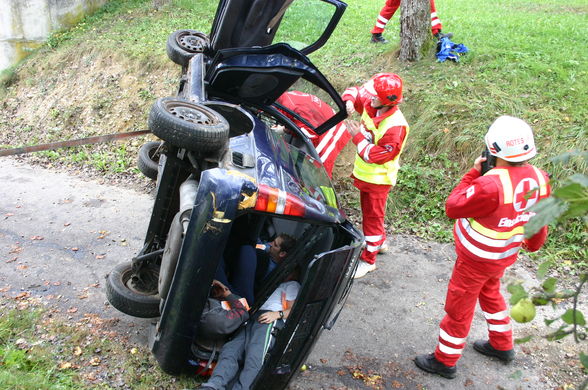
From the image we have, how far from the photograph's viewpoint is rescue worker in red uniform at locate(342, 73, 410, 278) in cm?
466

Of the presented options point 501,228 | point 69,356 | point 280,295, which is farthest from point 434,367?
point 69,356

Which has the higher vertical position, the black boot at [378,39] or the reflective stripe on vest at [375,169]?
the black boot at [378,39]

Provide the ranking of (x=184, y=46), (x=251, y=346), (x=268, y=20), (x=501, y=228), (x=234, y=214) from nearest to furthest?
(x=234, y=214), (x=251, y=346), (x=501, y=228), (x=268, y=20), (x=184, y=46)

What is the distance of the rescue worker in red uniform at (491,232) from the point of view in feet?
10.9

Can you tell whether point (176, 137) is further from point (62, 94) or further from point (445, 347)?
point (62, 94)

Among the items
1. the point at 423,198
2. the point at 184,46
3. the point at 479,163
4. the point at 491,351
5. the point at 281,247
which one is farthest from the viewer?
the point at 184,46

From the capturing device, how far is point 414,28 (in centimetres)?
759

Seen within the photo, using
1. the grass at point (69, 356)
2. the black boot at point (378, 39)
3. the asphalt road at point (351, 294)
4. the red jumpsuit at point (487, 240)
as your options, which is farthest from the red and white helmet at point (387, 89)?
the black boot at point (378, 39)

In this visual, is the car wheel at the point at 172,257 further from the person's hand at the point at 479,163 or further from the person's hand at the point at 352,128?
the person's hand at the point at 352,128

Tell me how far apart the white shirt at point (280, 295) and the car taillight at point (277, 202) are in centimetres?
78

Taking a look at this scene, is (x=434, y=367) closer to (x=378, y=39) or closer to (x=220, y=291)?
(x=220, y=291)

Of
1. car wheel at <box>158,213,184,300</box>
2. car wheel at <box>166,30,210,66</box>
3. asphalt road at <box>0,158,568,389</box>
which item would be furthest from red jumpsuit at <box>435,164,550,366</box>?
car wheel at <box>166,30,210,66</box>

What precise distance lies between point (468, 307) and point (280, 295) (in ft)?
4.52

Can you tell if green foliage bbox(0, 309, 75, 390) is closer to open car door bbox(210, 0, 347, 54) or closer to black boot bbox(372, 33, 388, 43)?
open car door bbox(210, 0, 347, 54)
